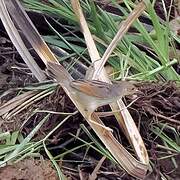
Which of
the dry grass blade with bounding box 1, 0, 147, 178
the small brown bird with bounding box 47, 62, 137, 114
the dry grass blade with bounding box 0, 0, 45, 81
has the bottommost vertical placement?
the dry grass blade with bounding box 1, 0, 147, 178

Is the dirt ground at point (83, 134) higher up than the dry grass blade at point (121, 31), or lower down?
lower down

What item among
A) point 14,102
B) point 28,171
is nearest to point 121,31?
point 14,102

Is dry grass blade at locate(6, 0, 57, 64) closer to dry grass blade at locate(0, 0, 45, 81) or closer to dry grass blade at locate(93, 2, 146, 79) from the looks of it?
dry grass blade at locate(0, 0, 45, 81)

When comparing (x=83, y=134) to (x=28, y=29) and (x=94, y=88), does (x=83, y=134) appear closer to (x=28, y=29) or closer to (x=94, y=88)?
(x=94, y=88)

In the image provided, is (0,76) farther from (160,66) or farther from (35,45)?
(160,66)

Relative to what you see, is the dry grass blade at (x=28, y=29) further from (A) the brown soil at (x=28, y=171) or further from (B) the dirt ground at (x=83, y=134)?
(A) the brown soil at (x=28, y=171)

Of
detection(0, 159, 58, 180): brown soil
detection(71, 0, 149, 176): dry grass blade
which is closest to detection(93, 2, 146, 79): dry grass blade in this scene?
detection(71, 0, 149, 176): dry grass blade

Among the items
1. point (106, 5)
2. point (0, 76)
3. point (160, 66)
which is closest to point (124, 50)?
point (160, 66)

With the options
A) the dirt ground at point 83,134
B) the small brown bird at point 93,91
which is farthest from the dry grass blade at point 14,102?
the small brown bird at point 93,91
